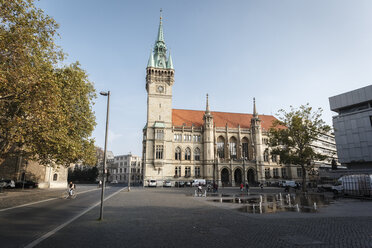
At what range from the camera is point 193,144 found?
61281mm

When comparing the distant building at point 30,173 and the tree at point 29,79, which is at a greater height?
the tree at point 29,79

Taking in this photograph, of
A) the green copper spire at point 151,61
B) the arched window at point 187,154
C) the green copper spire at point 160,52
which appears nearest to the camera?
the arched window at point 187,154

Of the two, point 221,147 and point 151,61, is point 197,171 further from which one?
point 151,61

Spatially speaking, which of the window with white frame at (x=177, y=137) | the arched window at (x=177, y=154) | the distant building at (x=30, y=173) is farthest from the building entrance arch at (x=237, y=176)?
the distant building at (x=30, y=173)

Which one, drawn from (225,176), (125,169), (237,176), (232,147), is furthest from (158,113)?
(125,169)

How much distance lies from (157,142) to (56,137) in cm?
4005

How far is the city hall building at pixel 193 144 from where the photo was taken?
187ft

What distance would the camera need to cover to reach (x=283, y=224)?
11.0 m

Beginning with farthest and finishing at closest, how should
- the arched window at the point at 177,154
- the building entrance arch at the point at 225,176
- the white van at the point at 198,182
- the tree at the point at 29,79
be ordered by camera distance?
the building entrance arch at the point at 225,176 < the arched window at the point at 177,154 < the white van at the point at 198,182 < the tree at the point at 29,79

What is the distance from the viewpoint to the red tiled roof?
64.4m

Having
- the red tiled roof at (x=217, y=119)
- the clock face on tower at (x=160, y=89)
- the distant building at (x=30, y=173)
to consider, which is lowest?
the distant building at (x=30, y=173)

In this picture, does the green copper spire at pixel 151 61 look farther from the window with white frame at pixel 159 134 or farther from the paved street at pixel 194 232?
the paved street at pixel 194 232

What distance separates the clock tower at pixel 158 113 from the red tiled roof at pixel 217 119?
5197mm

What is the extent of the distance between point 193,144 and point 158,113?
42.1 ft
